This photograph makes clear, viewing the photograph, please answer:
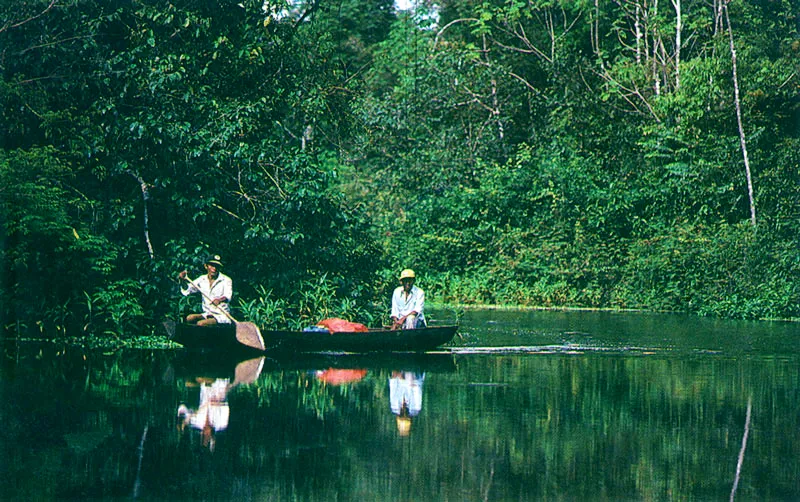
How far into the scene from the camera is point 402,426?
12484mm

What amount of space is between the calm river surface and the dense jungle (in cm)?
426

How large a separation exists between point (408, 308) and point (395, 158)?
80.6ft

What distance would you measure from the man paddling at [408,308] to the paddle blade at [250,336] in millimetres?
2431

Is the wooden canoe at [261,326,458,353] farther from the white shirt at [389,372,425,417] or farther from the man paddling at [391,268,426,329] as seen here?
the white shirt at [389,372,425,417]

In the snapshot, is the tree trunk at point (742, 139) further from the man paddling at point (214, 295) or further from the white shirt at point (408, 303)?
the man paddling at point (214, 295)

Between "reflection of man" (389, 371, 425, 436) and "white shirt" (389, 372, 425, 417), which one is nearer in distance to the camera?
"reflection of man" (389, 371, 425, 436)

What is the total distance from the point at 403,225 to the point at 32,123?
753 inches

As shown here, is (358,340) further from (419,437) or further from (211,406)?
(419,437)

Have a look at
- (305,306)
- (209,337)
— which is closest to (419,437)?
(209,337)

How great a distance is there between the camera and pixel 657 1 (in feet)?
139

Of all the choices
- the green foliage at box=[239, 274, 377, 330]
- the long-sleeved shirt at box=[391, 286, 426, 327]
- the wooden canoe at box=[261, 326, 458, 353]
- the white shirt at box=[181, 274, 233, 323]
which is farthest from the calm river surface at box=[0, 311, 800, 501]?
the green foliage at box=[239, 274, 377, 330]

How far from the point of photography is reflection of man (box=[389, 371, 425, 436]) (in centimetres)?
1284

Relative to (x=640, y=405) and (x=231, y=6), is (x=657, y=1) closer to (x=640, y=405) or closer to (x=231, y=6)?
(x=231, y=6)

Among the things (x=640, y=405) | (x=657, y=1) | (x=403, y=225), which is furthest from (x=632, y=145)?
(x=640, y=405)
